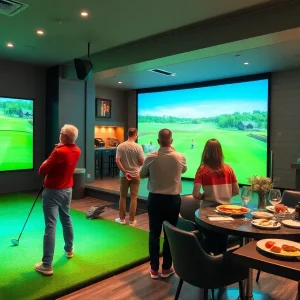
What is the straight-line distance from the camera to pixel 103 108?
10141 millimetres

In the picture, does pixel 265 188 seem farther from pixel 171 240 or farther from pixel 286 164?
pixel 286 164

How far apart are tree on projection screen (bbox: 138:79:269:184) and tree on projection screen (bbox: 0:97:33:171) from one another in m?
4.12

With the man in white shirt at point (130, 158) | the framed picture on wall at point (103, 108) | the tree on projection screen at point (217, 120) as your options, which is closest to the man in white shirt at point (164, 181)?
the man in white shirt at point (130, 158)

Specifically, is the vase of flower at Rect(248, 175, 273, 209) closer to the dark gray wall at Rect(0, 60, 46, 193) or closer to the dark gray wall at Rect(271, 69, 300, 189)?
the dark gray wall at Rect(271, 69, 300, 189)

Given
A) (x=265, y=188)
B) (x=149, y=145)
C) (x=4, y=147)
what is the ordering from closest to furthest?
1. (x=265, y=188)
2. (x=4, y=147)
3. (x=149, y=145)

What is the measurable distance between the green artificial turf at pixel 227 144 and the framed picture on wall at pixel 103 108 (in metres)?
1.17

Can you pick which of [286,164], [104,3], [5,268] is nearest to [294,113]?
[286,164]

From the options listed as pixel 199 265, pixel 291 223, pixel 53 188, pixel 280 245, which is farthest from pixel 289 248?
pixel 53 188

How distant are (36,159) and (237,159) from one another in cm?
516

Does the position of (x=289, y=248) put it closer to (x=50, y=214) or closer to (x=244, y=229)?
(x=244, y=229)

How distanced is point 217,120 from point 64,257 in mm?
6441

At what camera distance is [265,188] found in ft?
8.71

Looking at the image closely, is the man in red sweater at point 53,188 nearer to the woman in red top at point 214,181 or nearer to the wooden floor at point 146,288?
the wooden floor at point 146,288

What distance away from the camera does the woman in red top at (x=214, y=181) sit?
2824mm
